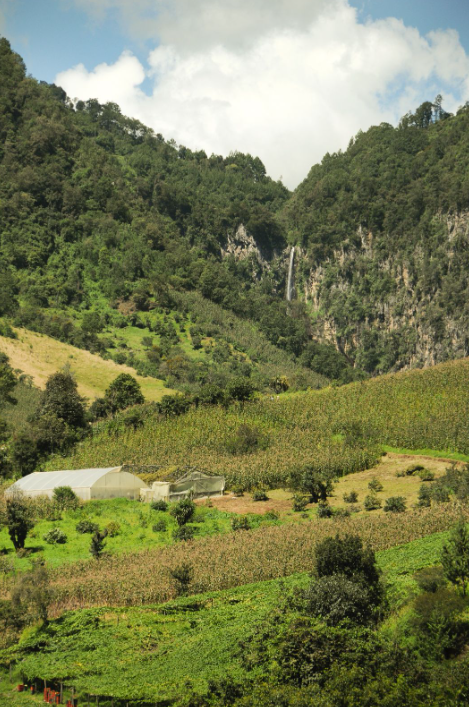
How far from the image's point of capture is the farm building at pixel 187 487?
45.3 metres

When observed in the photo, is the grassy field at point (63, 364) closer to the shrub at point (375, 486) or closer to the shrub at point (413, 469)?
the shrub at point (413, 469)

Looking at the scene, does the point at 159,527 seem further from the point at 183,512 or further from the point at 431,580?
the point at 431,580

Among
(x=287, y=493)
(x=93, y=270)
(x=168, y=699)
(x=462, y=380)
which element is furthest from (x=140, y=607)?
(x=93, y=270)

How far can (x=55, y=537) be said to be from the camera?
117ft

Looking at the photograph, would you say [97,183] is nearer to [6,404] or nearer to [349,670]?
[6,404]

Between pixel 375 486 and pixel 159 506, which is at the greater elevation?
pixel 375 486

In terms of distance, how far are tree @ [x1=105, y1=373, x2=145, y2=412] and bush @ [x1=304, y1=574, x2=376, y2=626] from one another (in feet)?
175

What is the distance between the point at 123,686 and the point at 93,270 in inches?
4540

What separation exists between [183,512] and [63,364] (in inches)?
2327

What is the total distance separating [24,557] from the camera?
108 feet

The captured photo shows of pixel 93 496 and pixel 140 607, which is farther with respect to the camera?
pixel 93 496

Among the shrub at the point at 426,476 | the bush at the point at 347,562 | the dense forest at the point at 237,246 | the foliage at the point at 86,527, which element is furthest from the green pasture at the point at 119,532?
the dense forest at the point at 237,246

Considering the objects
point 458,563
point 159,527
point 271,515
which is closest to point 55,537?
point 159,527

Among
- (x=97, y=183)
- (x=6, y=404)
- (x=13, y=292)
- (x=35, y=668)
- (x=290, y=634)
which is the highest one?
(x=97, y=183)
